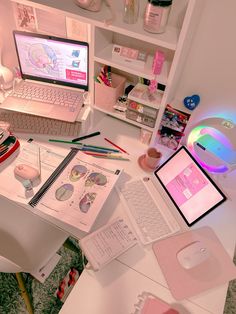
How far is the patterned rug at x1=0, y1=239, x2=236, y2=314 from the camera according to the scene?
1.46 m

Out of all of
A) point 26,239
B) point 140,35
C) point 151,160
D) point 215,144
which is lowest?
point 26,239

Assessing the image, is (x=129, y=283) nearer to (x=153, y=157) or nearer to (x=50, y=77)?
(x=153, y=157)

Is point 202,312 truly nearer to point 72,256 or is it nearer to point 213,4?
point 72,256

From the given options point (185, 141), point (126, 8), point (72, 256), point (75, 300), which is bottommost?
point (72, 256)

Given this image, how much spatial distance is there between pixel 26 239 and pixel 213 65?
123cm

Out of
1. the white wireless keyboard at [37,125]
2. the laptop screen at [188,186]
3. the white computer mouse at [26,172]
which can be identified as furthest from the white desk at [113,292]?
the white wireless keyboard at [37,125]

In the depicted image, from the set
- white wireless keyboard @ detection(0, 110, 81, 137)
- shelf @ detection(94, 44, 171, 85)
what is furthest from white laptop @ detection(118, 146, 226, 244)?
white wireless keyboard @ detection(0, 110, 81, 137)

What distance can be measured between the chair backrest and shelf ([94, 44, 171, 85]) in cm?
77

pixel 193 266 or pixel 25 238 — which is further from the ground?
pixel 193 266

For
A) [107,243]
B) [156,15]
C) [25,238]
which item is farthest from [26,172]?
[156,15]

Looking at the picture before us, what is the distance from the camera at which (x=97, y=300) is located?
0.91m

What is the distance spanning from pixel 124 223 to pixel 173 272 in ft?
0.89

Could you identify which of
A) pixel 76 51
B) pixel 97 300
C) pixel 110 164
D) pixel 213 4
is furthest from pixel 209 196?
pixel 76 51

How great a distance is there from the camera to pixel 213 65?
46.4 inches
